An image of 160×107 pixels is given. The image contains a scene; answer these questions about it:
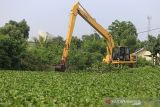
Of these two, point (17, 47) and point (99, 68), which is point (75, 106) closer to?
point (99, 68)

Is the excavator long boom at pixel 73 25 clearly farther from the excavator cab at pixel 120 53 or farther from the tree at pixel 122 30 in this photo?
the tree at pixel 122 30

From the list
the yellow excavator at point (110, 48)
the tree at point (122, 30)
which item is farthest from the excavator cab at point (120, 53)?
the tree at point (122, 30)

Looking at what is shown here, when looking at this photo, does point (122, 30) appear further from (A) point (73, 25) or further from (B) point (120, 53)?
(A) point (73, 25)

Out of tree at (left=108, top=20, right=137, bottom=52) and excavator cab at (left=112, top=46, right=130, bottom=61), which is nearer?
excavator cab at (left=112, top=46, right=130, bottom=61)

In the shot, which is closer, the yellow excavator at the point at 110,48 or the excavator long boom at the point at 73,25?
the excavator long boom at the point at 73,25

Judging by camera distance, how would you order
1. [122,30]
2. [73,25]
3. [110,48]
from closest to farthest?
1. [73,25]
2. [110,48]
3. [122,30]

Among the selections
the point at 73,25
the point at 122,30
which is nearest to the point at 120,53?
the point at 73,25

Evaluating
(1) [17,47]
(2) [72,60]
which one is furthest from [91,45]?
(1) [17,47]

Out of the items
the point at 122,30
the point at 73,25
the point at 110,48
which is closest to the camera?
the point at 73,25

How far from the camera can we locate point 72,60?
4647 centimetres

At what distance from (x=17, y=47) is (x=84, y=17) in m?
6.80

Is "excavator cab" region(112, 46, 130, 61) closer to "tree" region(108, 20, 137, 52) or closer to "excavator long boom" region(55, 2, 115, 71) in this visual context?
"excavator long boom" region(55, 2, 115, 71)

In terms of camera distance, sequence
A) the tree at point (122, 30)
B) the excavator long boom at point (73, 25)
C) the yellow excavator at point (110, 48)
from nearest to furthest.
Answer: the excavator long boom at point (73, 25) < the yellow excavator at point (110, 48) < the tree at point (122, 30)

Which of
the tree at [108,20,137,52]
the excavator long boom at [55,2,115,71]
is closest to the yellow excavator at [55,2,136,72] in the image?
the excavator long boom at [55,2,115,71]
